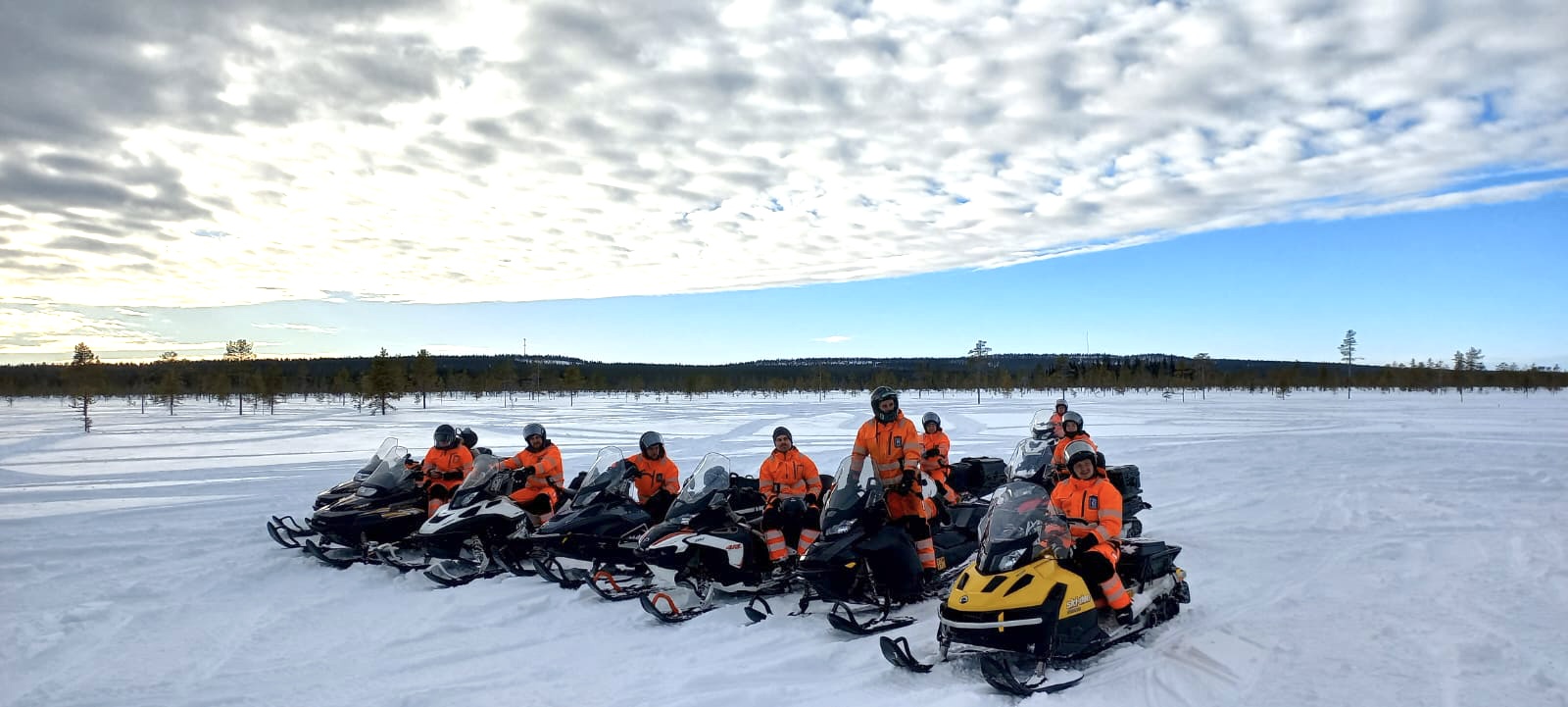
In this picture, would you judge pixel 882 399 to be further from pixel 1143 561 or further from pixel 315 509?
pixel 315 509

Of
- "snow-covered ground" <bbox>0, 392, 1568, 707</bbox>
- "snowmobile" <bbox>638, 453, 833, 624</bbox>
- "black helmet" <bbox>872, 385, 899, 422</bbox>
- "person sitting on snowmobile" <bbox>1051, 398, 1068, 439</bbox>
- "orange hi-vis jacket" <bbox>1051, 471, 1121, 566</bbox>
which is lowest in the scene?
"snow-covered ground" <bbox>0, 392, 1568, 707</bbox>

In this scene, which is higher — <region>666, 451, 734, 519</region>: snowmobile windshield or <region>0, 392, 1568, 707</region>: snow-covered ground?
<region>666, 451, 734, 519</region>: snowmobile windshield

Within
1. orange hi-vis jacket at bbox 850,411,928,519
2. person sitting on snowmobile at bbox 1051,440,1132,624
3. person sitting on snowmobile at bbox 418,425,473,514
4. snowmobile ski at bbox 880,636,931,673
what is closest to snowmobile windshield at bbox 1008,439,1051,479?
orange hi-vis jacket at bbox 850,411,928,519

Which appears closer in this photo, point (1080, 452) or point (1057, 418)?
point (1080, 452)

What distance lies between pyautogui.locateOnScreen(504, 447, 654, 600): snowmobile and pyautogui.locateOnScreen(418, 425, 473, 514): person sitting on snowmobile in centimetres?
216

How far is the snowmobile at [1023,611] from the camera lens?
514 centimetres

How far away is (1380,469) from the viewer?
17.2 m

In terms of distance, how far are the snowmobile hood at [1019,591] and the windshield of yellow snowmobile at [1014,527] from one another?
7cm

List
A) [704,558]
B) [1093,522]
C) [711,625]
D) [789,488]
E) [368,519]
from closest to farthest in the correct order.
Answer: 1. [1093,522]
2. [711,625]
3. [704,558]
4. [789,488]
5. [368,519]

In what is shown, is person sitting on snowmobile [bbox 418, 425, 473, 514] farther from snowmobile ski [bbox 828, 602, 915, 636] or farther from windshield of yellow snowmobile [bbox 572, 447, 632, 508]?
snowmobile ski [bbox 828, 602, 915, 636]

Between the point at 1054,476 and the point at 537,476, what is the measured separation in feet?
19.7

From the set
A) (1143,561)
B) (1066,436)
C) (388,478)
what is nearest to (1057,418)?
(1066,436)

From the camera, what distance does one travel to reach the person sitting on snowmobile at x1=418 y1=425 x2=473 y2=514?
1035 cm

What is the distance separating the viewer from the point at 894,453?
750cm
